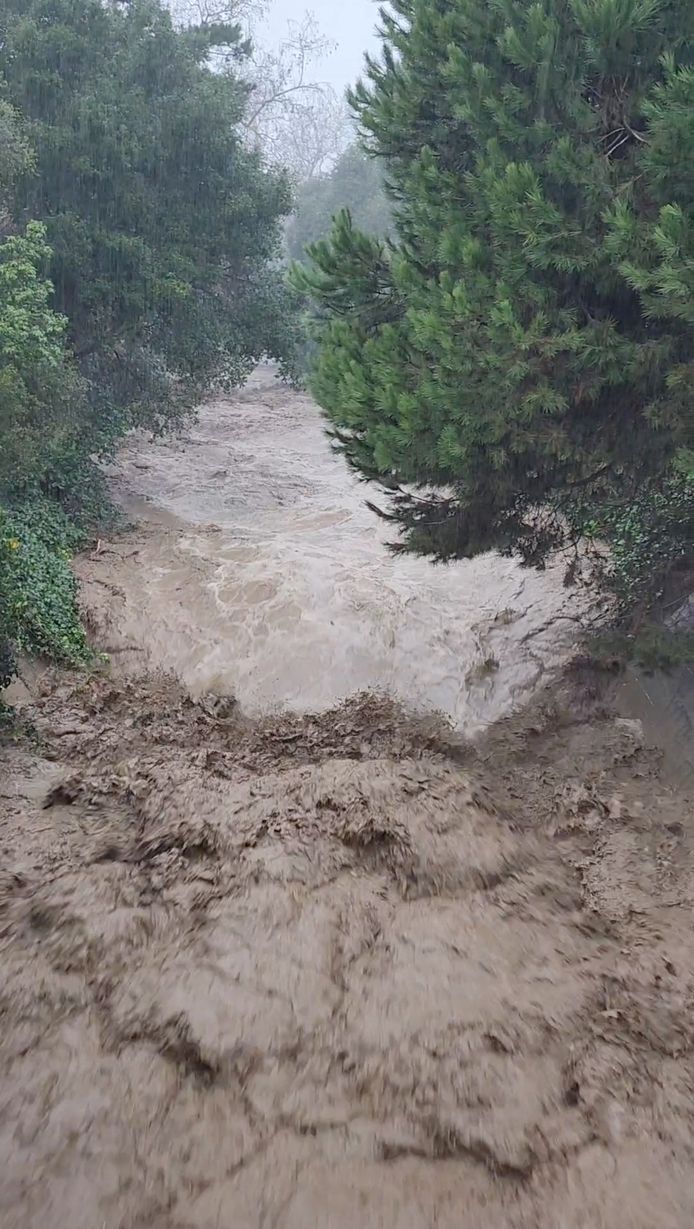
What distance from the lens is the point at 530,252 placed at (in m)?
5.03

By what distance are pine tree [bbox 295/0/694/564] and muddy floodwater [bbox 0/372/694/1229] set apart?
2.51 m

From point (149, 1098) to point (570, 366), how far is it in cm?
489

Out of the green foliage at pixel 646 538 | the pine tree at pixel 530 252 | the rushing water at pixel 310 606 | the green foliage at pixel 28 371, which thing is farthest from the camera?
the green foliage at pixel 28 371

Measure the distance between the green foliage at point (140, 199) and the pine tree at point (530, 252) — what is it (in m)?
6.73

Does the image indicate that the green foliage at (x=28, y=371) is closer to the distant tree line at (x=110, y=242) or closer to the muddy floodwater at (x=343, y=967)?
the distant tree line at (x=110, y=242)

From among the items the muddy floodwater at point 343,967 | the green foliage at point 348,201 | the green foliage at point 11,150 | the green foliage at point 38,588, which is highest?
the green foliage at point 348,201

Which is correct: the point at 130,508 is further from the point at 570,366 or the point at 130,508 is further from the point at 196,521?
the point at 570,366

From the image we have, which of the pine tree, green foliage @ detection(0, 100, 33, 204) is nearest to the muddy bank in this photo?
the pine tree

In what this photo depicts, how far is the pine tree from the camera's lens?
15.7 feet

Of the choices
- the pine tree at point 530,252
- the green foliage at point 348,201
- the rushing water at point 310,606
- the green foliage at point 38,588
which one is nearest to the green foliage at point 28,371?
the green foliage at point 38,588

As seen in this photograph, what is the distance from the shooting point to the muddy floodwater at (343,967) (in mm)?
2576

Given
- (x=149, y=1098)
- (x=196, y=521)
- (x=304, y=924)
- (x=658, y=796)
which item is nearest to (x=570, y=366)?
(x=658, y=796)

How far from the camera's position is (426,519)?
6.80 meters

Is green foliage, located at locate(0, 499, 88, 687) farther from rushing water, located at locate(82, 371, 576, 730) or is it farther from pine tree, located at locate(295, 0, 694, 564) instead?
pine tree, located at locate(295, 0, 694, 564)
